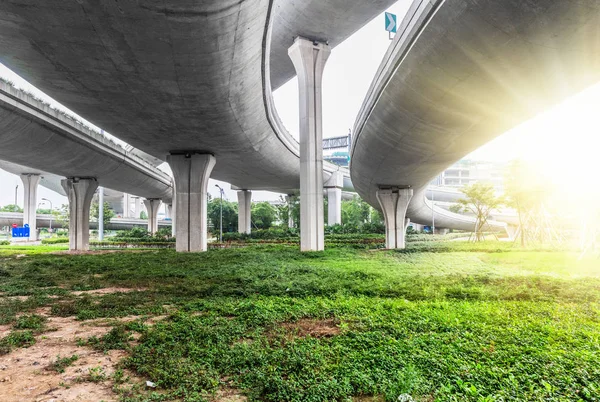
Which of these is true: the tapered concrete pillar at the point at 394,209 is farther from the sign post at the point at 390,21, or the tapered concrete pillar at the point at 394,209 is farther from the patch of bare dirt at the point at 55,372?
the patch of bare dirt at the point at 55,372

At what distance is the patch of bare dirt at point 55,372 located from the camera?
14.4 feet

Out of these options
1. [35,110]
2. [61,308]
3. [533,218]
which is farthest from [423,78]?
[533,218]

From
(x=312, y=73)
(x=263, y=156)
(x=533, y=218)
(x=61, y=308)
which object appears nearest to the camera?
(x=61, y=308)

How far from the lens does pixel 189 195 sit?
27625 millimetres

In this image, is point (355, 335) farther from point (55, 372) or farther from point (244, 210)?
point (244, 210)

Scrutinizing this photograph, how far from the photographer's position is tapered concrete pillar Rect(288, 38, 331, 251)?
968 inches

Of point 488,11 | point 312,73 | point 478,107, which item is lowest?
point 478,107

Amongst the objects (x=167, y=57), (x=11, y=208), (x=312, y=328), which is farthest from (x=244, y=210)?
(x=11, y=208)

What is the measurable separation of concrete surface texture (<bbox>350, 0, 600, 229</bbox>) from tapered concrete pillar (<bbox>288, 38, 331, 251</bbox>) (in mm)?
5601

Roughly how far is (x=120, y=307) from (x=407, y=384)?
7067mm

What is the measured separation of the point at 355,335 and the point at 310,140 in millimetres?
19355

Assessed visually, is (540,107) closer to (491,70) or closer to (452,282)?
(491,70)

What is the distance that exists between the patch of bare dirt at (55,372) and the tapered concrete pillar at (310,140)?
60.0 feet

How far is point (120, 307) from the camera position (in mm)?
9070
